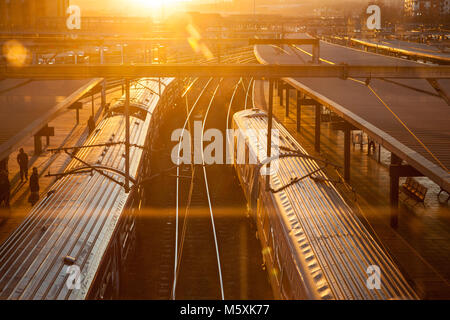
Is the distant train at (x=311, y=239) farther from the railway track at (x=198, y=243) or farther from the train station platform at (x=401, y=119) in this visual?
the train station platform at (x=401, y=119)

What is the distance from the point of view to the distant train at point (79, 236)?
260 inches

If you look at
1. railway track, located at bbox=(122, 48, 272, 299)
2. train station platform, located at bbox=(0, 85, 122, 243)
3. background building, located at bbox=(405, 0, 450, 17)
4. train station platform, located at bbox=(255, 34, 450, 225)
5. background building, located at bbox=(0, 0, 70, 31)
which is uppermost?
background building, located at bbox=(405, 0, 450, 17)

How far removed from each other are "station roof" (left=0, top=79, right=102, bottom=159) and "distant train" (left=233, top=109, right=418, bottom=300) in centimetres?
507

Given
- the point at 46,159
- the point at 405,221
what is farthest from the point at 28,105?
the point at 405,221

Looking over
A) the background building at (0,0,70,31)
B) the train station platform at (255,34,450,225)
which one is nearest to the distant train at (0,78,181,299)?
the train station platform at (255,34,450,225)

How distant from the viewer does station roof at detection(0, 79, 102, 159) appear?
11766 mm

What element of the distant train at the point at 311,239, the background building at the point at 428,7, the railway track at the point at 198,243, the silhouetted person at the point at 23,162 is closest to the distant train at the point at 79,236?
the railway track at the point at 198,243

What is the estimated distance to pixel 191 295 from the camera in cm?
1017

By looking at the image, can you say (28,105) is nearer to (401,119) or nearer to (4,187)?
(4,187)

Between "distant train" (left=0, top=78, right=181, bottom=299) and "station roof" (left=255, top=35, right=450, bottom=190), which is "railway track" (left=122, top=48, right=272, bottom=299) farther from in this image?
"station roof" (left=255, top=35, right=450, bottom=190)

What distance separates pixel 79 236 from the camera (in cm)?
795

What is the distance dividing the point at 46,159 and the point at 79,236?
513 inches

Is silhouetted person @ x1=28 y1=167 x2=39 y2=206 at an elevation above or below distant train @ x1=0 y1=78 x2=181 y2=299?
below

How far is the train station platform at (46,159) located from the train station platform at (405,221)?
24.2 ft
